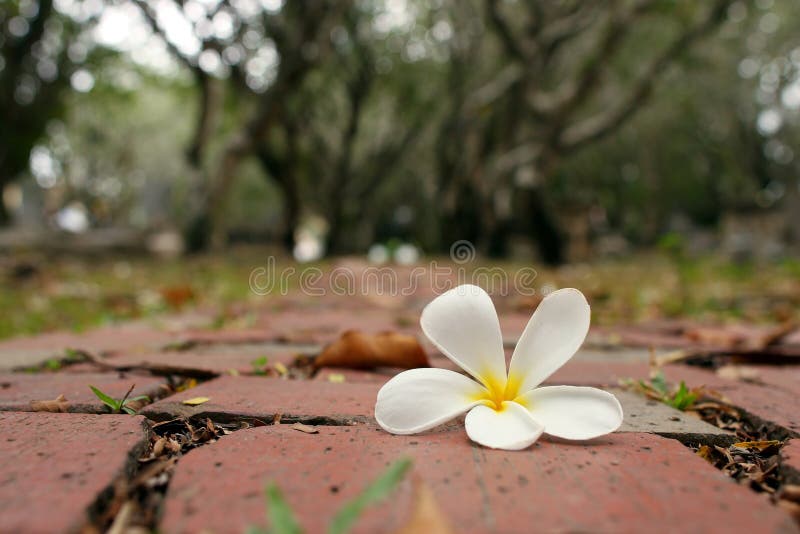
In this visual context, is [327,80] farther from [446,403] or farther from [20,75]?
[446,403]

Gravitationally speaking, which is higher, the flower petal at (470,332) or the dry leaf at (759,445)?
the flower petal at (470,332)

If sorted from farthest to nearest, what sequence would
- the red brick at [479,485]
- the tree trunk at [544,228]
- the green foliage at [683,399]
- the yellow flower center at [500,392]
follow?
the tree trunk at [544,228], the green foliage at [683,399], the yellow flower center at [500,392], the red brick at [479,485]

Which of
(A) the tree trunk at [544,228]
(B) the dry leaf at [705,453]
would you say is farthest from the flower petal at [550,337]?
(A) the tree trunk at [544,228]

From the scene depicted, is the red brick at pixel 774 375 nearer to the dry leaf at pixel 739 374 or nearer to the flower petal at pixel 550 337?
the dry leaf at pixel 739 374

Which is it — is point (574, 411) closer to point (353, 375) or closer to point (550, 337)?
point (550, 337)

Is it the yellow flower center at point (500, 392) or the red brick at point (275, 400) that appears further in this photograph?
the red brick at point (275, 400)

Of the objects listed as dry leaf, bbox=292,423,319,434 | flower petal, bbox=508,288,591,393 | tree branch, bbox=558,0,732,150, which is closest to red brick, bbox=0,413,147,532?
dry leaf, bbox=292,423,319,434

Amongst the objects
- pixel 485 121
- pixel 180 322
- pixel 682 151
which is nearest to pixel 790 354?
pixel 180 322

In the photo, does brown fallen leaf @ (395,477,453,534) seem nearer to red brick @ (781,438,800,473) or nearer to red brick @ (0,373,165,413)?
red brick @ (781,438,800,473)
